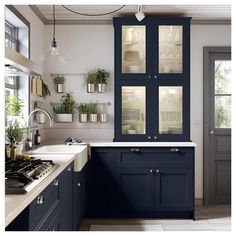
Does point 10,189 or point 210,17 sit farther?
point 210,17

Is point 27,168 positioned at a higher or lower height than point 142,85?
lower

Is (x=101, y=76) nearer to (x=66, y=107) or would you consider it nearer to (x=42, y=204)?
(x=66, y=107)

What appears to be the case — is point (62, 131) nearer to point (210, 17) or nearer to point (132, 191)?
point (132, 191)

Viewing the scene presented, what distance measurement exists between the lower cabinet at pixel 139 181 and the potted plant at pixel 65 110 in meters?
0.62

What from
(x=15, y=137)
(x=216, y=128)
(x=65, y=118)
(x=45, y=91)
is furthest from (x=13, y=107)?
(x=216, y=128)

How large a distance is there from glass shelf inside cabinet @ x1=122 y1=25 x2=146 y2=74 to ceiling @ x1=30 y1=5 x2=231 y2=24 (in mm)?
224

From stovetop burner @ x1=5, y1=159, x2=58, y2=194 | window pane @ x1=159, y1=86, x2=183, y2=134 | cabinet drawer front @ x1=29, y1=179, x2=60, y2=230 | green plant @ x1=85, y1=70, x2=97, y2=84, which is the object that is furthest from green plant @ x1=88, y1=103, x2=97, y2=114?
cabinet drawer front @ x1=29, y1=179, x2=60, y2=230

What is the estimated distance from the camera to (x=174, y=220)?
4.09 metres

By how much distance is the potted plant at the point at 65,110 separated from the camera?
450 cm

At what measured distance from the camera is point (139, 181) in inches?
163

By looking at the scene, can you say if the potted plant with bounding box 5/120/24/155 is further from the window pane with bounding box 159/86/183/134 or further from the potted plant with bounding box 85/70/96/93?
the window pane with bounding box 159/86/183/134

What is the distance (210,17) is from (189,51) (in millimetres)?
607
